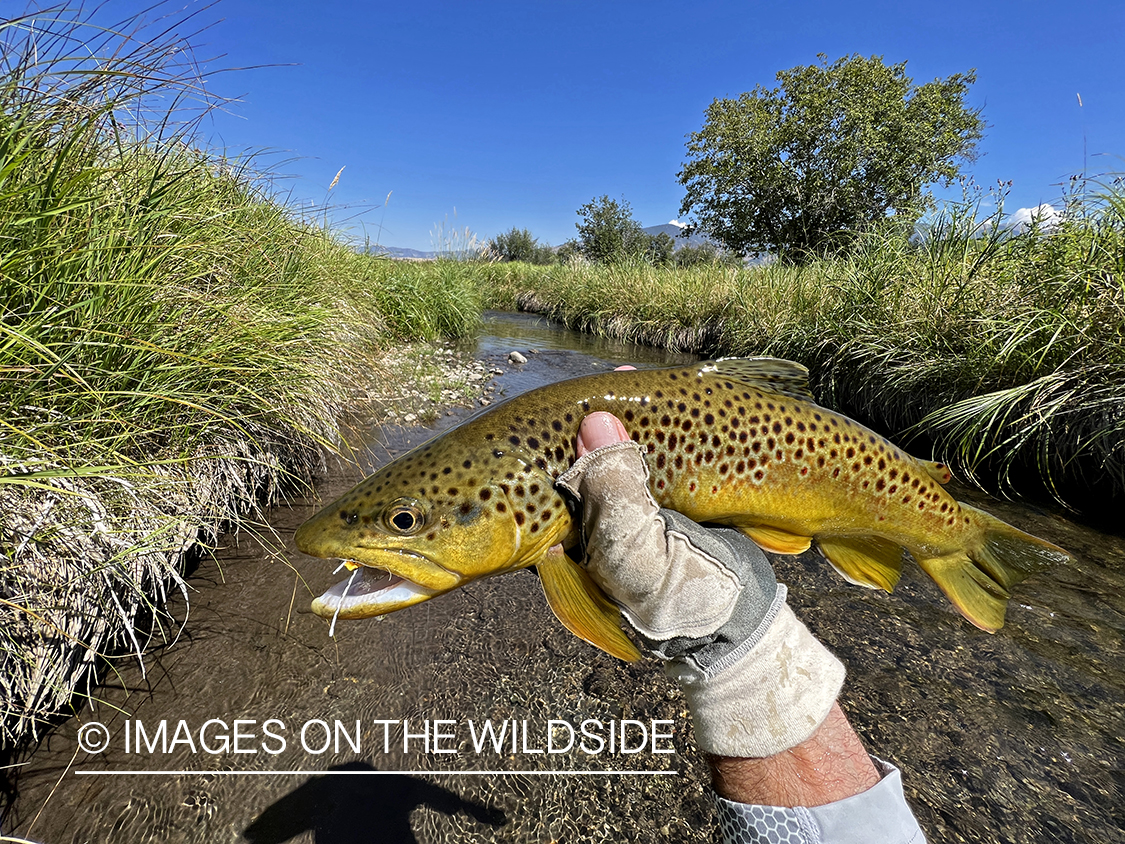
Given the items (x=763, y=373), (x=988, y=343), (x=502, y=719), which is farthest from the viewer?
(x=988, y=343)

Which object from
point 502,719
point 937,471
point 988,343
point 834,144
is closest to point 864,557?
point 937,471

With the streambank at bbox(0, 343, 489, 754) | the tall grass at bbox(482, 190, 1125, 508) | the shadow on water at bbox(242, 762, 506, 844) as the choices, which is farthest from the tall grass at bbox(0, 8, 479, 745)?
the tall grass at bbox(482, 190, 1125, 508)

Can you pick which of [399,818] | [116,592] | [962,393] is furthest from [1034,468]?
[116,592]

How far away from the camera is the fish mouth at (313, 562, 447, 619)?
1439mm

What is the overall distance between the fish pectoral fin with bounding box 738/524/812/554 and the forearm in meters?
0.50

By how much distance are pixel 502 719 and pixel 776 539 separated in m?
1.84

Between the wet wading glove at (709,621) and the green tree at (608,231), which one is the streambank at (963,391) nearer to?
the wet wading glove at (709,621)

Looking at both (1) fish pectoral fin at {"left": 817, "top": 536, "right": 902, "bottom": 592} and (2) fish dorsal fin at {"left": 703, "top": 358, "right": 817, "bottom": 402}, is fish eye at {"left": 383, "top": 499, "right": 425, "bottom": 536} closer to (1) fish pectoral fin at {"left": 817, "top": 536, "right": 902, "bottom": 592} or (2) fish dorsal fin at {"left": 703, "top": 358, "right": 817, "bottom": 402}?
(2) fish dorsal fin at {"left": 703, "top": 358, "right": 817, "bottom": 402}

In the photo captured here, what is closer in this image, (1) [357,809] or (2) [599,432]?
(2) [599,432]

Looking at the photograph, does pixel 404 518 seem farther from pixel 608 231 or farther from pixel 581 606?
pixel 608 231

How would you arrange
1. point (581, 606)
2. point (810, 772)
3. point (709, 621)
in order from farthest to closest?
point (581, 606) < point (709, 621) < point (810, 772)
